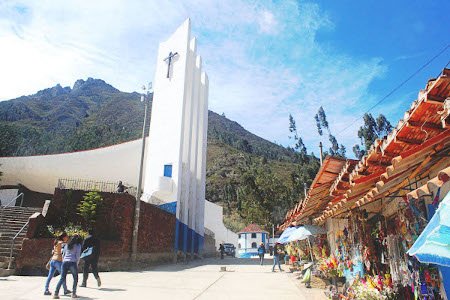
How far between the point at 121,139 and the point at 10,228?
82.7 meters

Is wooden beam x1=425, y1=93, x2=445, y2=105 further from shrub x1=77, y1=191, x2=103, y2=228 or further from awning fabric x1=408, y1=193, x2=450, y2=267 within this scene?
shrub x1=77, y1=191, x2=103, y2=228

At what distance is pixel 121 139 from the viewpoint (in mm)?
95375

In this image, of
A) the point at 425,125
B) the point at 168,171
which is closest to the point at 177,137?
the point at 168,171

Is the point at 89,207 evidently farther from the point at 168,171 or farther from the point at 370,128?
the point at 370,128

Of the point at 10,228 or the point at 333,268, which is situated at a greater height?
the point at 10,228

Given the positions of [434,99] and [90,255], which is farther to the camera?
[90,255]

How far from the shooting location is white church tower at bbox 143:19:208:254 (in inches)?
945

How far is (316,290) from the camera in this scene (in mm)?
10000

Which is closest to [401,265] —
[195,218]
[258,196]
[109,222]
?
[109,222]

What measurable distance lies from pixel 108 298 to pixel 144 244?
1023 centimetres

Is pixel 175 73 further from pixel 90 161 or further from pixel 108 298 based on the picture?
pixel 108 298

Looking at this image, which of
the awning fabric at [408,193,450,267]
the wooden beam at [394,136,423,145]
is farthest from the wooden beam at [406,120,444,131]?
the awning fabric at [408,193,450,267]

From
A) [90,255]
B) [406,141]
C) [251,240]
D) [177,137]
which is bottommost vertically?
[90,255]

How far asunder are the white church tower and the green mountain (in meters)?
22.5
